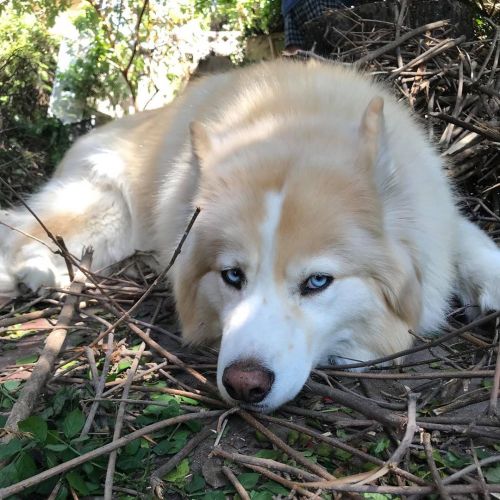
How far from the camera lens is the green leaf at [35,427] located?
5.49 ft

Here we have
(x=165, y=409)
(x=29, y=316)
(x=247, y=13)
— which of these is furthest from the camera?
(x=247, y=13)

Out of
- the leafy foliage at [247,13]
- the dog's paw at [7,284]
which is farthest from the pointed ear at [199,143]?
the leafy foliage at [247,13]

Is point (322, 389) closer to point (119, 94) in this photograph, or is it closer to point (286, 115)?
point (286, 115)

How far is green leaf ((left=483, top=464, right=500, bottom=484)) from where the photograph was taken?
65.2 inches

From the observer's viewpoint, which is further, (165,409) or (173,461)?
(165,409)

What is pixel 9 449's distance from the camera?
161cm

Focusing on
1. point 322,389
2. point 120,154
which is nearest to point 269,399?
point 322,389

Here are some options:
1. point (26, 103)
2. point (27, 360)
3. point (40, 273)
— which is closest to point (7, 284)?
point (40, 273)

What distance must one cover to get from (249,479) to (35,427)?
66 cm

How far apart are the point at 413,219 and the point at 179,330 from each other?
1.27 meters

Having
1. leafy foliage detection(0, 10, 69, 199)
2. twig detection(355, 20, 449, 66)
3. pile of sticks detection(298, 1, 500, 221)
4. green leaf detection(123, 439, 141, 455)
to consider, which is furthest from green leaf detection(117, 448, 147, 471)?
leafy foliage detection(0, 10, 69, 199)

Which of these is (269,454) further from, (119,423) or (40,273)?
(40,273)

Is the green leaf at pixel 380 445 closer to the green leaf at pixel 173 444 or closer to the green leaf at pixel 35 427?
the green leaf at pixel 173 444

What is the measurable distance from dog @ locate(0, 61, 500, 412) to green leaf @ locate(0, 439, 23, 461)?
2.17 feet
